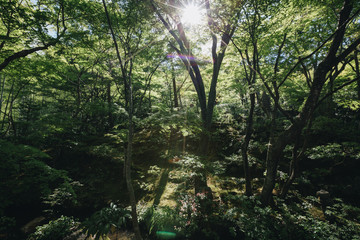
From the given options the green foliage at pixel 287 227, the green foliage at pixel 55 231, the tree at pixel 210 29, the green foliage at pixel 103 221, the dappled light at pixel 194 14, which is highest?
the dappled light at pixel 194 14

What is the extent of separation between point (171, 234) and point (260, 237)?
8.17ft

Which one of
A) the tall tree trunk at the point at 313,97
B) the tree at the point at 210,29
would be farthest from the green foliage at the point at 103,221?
the tall tree trunk at the point at 313,97

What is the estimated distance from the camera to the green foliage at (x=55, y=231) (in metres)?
4.45

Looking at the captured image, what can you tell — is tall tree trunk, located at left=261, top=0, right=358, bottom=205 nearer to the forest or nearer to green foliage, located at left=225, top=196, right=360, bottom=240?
the forest

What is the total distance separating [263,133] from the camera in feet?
35.0

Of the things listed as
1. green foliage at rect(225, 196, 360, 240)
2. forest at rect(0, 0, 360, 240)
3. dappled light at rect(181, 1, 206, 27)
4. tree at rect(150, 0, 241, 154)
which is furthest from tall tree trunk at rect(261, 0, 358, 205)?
dappled light at rect(181, 1, 206, 27)

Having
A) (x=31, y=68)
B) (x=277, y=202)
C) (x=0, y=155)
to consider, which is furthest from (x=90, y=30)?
(x=277, y=202)

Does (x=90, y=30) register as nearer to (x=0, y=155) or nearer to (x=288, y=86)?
(x=0, y=155)

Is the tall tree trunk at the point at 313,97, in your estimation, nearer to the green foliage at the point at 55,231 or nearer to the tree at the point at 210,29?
the tree at the point at 210,29

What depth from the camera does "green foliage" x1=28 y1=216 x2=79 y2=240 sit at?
14.6ft

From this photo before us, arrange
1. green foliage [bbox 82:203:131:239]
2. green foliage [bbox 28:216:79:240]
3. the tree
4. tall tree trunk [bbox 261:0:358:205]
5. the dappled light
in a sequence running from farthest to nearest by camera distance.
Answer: the dappled light
the tree
green foliage [bbox 28:216:79:240]
tall tree trunk [bbox 261:0:358:205]
green foliage [bbox 82:203:131:239]

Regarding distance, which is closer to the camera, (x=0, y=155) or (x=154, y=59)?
(x=0, y=155)

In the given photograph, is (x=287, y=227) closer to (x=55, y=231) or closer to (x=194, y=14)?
(x=55, y=231)

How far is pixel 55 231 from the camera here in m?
4.64
